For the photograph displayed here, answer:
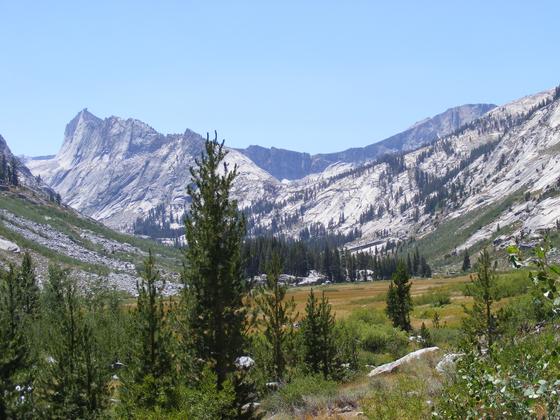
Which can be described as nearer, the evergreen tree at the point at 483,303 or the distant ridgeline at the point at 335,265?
the evergreen tree at the point at 483,303

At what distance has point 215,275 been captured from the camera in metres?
17.6

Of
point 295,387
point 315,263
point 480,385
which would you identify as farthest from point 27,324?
point 315,263

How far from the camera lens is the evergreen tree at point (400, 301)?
52.8 m

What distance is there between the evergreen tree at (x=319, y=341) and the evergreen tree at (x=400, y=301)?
21672mm

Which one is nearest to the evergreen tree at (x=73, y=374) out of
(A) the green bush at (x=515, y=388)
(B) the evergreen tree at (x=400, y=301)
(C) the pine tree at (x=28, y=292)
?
(A) the green bush at (x=515, y=388)

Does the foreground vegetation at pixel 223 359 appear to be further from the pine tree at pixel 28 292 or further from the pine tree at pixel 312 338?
the pine tree at pixel 28 292

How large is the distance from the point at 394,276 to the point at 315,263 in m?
133

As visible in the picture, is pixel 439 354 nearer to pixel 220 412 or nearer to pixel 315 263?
pixel 220 412

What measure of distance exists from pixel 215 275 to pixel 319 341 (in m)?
16.7

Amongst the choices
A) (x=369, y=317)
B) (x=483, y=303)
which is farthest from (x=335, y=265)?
(x=483, y=303)

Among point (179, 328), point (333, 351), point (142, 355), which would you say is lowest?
point (333, 351)

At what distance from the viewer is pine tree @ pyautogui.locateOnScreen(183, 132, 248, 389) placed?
17266mm

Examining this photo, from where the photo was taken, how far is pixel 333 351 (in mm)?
32719

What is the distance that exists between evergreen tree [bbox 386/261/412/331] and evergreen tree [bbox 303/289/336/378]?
21.7 meters
